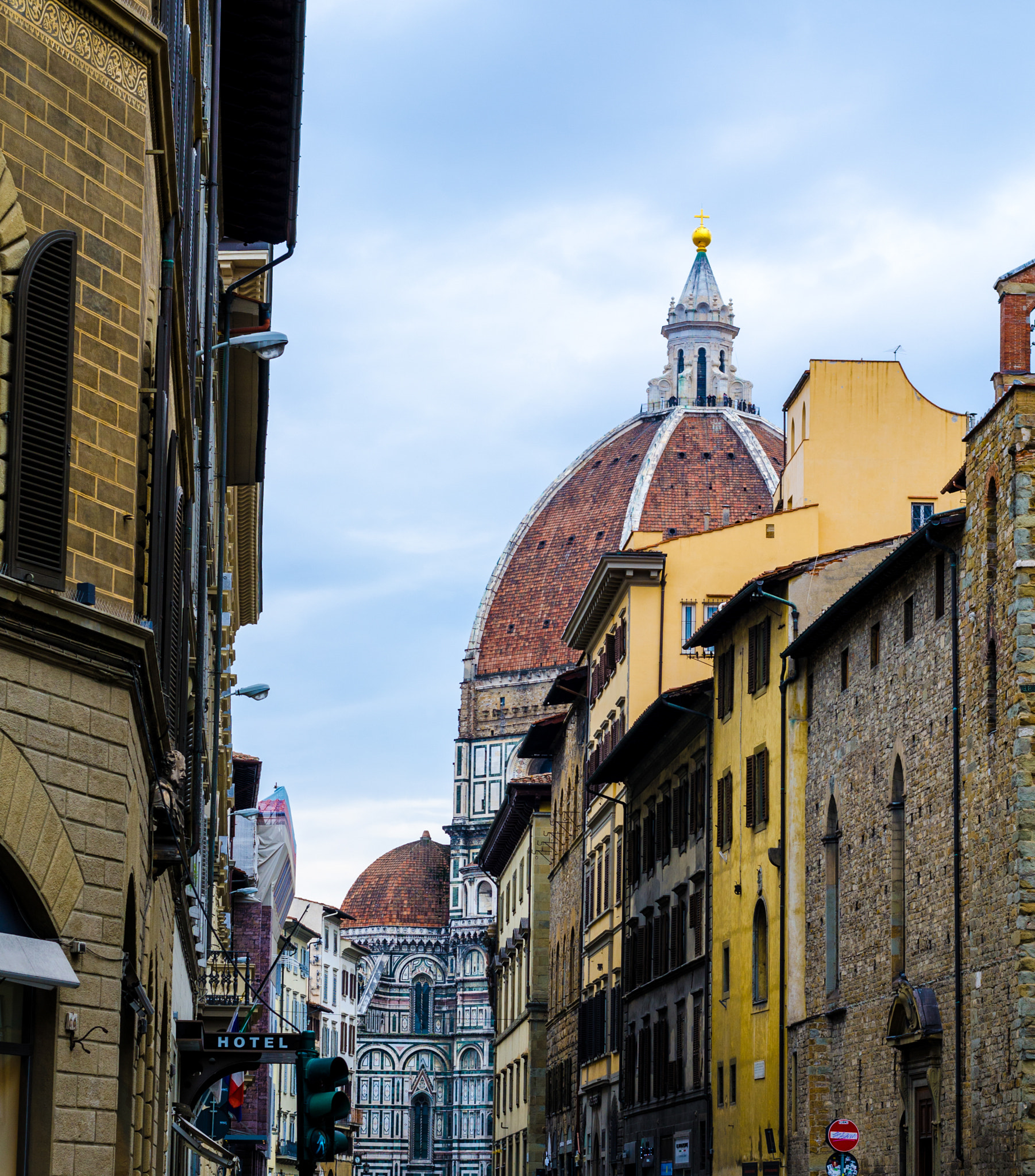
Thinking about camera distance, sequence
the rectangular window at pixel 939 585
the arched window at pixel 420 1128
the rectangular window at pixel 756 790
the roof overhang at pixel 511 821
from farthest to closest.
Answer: the arched window at pixel 420 1128 < the roof overhang at pixel 511 821 < the rectangular window at pixel 756 790 < the rectangular window at pixel 939 585

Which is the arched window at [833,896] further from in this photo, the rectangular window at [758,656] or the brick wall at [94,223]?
the brick wall at [94,223]

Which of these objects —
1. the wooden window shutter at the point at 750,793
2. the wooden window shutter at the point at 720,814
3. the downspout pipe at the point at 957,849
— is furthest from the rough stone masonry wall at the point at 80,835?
the wooden window shutter at the point at 720,814

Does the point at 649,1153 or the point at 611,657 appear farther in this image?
the point at 611,657

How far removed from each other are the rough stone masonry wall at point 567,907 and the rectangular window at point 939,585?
3445cm

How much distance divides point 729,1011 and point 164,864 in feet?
89.9

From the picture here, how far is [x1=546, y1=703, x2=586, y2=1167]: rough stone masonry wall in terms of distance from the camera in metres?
65.2

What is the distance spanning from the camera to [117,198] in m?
13.8

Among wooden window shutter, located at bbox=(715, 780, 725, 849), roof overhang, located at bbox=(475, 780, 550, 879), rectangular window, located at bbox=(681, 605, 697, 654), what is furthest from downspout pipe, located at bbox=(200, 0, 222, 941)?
roof overhang, located at bbox=(475, 780, 550, 879)

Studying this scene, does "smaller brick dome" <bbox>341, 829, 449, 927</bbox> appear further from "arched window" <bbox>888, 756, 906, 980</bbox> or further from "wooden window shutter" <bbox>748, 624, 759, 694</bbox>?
"arched window" <bbox>888, 756, 906, 980</bbox>

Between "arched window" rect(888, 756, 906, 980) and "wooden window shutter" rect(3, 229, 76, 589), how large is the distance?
20.8 m

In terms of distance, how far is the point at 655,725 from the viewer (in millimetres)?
49938

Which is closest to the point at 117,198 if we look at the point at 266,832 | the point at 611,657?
the point at 611,657

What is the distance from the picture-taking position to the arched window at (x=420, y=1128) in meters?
180

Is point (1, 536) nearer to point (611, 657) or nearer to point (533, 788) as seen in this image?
point (611, 657)
